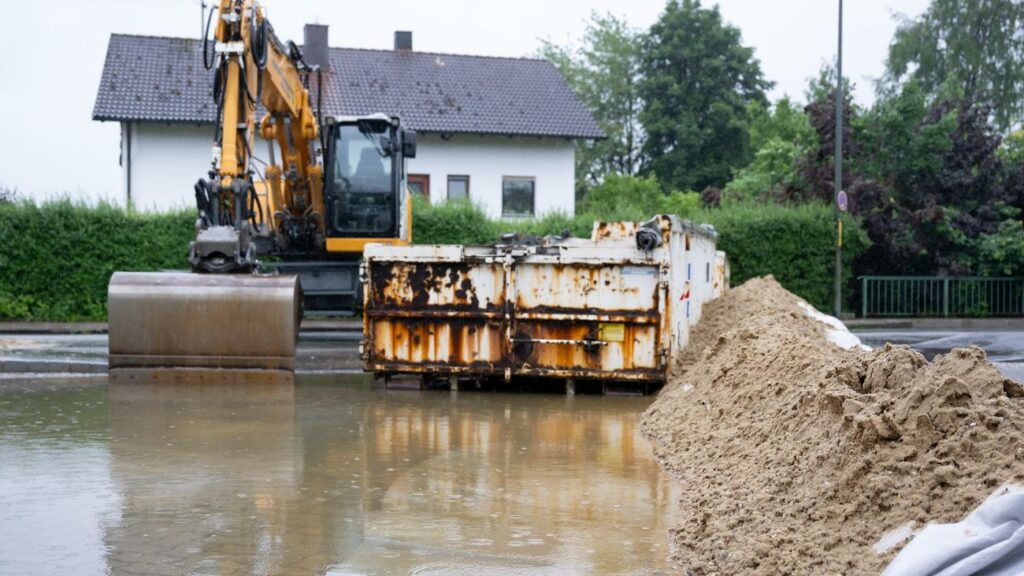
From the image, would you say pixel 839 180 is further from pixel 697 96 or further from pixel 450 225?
pixel 697 96

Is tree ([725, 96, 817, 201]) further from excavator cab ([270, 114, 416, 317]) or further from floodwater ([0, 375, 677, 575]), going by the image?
floodwater ([0, 375, 677, 575])

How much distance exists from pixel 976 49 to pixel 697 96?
1298cm

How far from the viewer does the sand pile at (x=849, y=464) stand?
194 inches

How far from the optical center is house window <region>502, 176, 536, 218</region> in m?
35.7

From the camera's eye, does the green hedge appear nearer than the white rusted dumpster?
No

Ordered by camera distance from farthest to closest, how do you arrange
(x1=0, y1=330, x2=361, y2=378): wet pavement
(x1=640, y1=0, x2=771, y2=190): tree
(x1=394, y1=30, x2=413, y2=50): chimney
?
(x1=640, y1=0, x2=771, y2=190): tree → (x1=394, y1=30, x2=413, y2=50): chimney → (x1=0, y1=330, x2=361, y2=378): wet pavement

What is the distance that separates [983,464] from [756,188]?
111ft

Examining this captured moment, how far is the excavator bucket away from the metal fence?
19.1 m

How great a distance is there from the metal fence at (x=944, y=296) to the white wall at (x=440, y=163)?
9.24 meters

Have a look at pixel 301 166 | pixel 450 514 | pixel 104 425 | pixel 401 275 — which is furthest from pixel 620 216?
pixel 450 514

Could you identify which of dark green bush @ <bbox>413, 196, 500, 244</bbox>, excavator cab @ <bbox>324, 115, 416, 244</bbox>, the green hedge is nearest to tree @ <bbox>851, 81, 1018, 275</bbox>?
the green hedge

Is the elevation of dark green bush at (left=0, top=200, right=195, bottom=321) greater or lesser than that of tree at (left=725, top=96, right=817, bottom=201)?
lesser

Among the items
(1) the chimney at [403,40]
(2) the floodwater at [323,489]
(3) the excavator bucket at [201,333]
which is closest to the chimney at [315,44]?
(1) the chimney at [403,40]

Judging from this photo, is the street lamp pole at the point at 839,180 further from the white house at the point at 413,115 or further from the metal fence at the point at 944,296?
the white house at the point at 413,115
